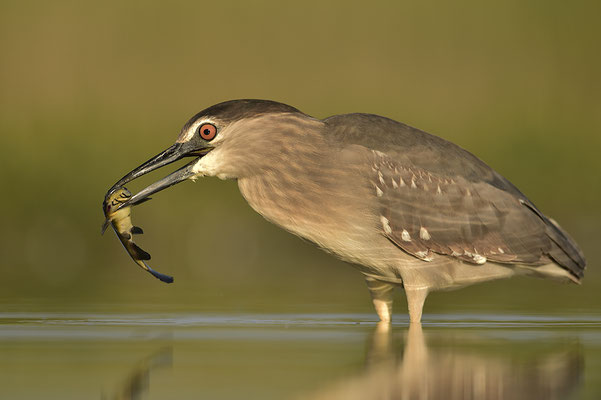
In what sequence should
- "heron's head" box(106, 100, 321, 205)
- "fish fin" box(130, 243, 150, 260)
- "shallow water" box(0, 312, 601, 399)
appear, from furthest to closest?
"fish fin" box(130, 243, 150, 260) → "heron's head" box(106, 100, 321, 205) → "shallow water" box(0, 312, 601, 399)

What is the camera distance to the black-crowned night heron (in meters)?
7.47

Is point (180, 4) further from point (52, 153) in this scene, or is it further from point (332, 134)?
point (332, 134)

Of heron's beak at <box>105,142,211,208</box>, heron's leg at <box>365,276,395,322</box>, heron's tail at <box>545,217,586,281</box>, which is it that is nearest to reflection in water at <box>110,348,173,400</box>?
heron's beak at <box>105,142,211,208</box>

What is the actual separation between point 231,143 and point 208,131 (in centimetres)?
16

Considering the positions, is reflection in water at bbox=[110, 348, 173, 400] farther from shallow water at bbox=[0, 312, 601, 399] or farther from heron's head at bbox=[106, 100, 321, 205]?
heron's head at bbox=[106, 100, 321, 205]

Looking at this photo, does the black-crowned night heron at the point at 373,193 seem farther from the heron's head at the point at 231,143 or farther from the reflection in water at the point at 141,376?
the reflection in water at the point at 141,376

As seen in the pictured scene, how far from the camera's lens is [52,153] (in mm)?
15102

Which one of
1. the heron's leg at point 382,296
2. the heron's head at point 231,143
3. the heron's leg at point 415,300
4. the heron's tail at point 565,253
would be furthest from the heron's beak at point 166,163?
the heron's tail at point 565,253

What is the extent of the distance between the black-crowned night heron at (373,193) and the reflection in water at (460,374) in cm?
133

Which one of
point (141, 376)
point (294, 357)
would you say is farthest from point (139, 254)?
point (141, 376)

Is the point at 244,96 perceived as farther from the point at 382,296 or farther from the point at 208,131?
the point at 208,131

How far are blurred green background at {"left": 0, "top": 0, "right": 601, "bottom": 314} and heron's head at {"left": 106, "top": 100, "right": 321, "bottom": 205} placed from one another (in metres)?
1.18

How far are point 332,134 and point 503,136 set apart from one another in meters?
8.94

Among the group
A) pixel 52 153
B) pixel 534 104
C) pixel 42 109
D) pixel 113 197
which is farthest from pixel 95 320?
pixel 534 104
